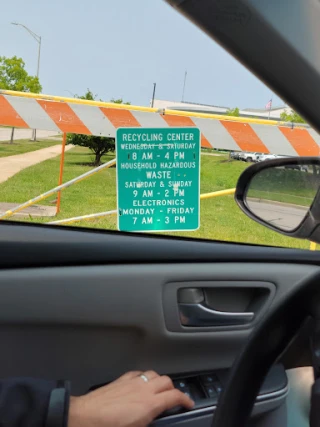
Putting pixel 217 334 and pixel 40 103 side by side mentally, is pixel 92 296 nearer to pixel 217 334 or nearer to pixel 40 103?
pixel 217 334

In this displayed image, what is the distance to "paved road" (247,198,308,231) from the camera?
4.81ft

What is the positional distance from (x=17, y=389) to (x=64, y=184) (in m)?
2.11

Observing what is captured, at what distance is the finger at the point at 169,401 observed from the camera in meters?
1.61

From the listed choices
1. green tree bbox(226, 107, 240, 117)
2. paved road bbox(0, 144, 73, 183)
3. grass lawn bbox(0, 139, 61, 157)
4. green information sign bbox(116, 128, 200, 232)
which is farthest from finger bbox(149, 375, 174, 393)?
paved road bbox(0, 144, 73, 183)

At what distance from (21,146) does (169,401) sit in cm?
228

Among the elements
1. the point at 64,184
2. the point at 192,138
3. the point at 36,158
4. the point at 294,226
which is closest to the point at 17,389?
the point at 294,226

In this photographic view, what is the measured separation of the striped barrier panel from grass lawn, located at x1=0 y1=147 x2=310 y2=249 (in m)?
0.16

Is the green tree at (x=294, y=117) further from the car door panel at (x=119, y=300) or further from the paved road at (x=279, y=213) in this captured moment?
the car door panel at (x=119, y=300)

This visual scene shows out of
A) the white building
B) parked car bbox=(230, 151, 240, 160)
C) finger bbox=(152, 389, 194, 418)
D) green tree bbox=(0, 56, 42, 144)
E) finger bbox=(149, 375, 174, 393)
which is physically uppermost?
green tree bbox=(0, 56, 42, 144)

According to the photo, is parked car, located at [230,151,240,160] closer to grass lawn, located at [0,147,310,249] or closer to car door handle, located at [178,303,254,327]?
grass lawn, located at [0,147,310,249]

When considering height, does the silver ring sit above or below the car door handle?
below

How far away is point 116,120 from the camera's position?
112 inches

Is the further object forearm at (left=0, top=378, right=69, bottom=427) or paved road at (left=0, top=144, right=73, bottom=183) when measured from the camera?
paved road at (left=0, top=144, right=73, bottom=183)

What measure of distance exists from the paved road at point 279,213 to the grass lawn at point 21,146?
67.2 inches
